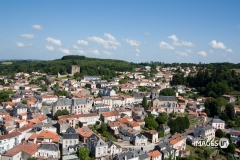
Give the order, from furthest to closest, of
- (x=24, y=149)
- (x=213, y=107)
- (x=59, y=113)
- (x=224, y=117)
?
(x=213, y=107)
(x=224, y=117)
(x=59, y=113)
(x=24, y=149)

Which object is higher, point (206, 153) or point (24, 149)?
point (24, 149)

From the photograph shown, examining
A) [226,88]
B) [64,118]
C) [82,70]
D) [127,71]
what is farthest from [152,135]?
[127,71]

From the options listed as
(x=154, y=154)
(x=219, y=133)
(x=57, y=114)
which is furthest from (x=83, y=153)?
(x=219, y=133)

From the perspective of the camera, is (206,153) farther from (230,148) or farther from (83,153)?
(83,153)

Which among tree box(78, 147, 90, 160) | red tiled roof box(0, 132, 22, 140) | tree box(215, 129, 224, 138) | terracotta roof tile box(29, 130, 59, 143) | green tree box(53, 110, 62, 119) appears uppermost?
green tree box(53, 110, 62, 119)

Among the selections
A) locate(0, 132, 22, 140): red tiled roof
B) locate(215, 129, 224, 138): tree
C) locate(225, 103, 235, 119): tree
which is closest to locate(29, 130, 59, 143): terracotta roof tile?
locate(0, 132, 22, 140): red tiled roof

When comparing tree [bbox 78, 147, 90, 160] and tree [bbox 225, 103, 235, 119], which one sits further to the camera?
tree [bbox 225, 103, 235, 119]

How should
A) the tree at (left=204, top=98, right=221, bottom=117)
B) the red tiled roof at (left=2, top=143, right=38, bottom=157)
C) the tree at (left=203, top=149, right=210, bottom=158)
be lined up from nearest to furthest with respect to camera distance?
the red tiled roof at (left=2, top=143, right=38, bottom=157) → the tree at (left=203, top=149, right=210, bottom=158) → the tree at (left=204, top=98, right=221, bottom=117)

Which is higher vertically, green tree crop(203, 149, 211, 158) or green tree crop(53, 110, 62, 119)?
green tree crop(53, 110, 62, 119)

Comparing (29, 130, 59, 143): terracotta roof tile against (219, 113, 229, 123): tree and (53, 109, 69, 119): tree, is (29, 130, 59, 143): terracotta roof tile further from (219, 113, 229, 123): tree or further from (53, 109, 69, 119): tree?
(219, 113, 229, 123): tree

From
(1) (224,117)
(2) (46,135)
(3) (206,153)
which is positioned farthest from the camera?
(1) (224,117)

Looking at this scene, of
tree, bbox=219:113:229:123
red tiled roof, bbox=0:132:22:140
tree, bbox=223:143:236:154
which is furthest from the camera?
tree, bbox=219:113:229:123

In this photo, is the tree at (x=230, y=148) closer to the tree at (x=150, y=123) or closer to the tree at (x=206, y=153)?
the tree at (x=206, y=153)
